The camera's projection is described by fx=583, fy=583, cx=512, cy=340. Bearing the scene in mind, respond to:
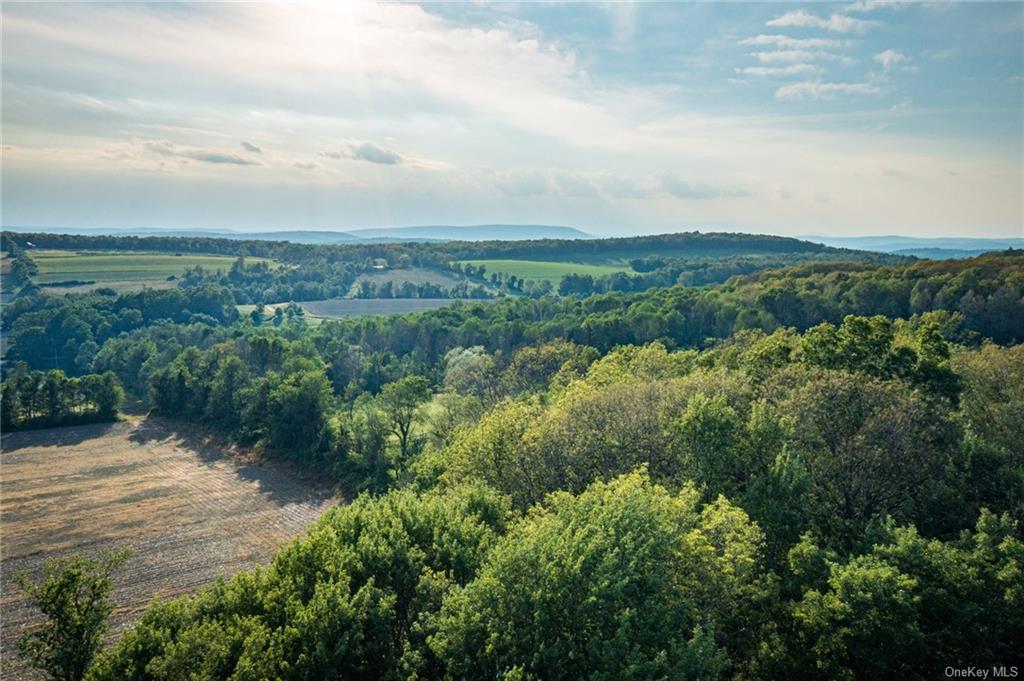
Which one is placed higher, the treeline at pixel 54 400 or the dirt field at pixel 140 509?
the treeline at pixel 54 400

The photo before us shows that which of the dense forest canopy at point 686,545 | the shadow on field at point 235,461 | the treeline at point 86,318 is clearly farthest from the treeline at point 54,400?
the dense forest canopy at point 686,545

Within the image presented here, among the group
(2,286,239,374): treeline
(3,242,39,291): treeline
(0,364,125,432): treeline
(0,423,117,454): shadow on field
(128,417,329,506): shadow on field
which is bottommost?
(128,417,329,506): shadow on field

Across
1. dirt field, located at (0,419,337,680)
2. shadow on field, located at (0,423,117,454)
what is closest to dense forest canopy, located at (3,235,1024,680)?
dirt field, located at (0,419,337,680)

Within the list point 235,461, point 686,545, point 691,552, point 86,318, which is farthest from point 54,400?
point 691,552

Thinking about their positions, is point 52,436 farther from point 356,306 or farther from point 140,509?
point 356,306

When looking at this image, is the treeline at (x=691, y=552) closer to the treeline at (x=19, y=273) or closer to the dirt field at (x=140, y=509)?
the dirt field at (x=140, y=509)

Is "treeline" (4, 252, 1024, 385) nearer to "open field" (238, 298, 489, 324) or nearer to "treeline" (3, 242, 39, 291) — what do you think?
"open field" (238, 298, 489, 324)
